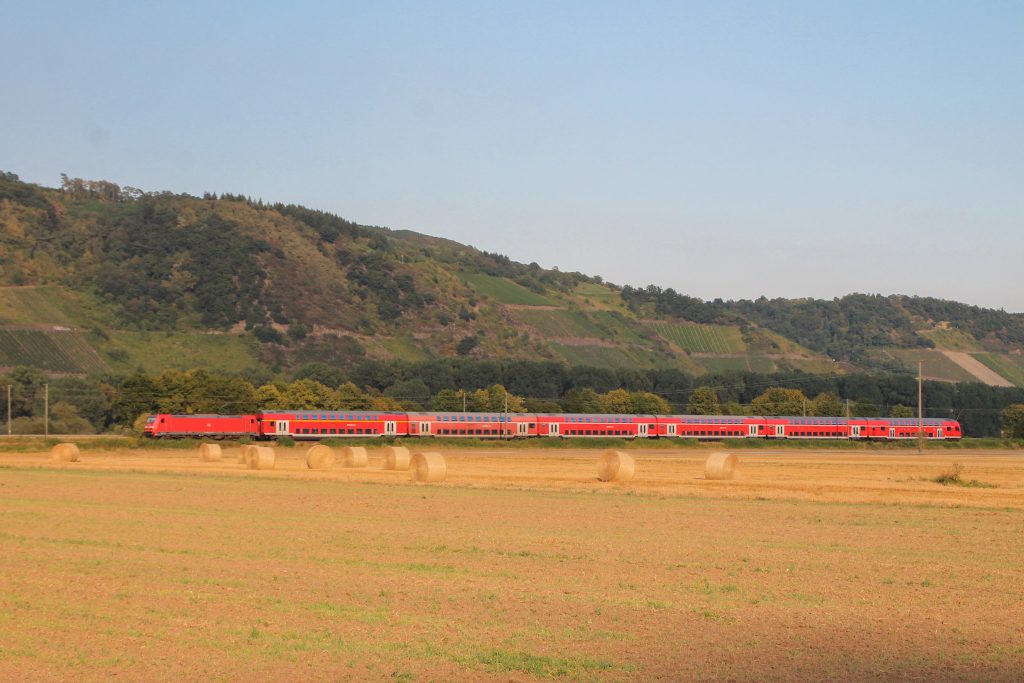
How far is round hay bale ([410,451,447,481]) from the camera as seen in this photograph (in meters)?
42.2

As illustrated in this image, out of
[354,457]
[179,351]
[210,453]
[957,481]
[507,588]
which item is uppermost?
[179,351]

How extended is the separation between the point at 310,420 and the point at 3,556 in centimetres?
→ 7065

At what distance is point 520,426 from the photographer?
97.2 meters

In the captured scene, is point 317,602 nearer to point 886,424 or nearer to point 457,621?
point 457,621

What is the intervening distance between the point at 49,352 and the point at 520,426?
277 ft

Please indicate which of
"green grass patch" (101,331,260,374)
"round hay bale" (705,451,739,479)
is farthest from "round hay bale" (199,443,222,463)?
"green grass patch" (101,331,260,374)

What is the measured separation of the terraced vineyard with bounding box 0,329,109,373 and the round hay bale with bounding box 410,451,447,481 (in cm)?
11675

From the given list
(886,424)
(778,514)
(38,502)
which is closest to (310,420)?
(886,424)

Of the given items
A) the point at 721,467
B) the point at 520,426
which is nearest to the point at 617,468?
the point at 721,467

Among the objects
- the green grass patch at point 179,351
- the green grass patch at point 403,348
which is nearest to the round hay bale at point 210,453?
the green grass patch at point 179,351

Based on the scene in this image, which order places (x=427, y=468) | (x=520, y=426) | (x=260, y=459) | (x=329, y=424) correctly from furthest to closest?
1. (x=520, y=426)
2. (x=329, y=424)
3. (x=260, y=459)
4. (x=427, y=468)

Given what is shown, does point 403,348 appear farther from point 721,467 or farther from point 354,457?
point 721,467

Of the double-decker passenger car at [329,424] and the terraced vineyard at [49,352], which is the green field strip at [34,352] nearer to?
the terraced vineyard at [49,352]

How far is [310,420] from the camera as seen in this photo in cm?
9075
